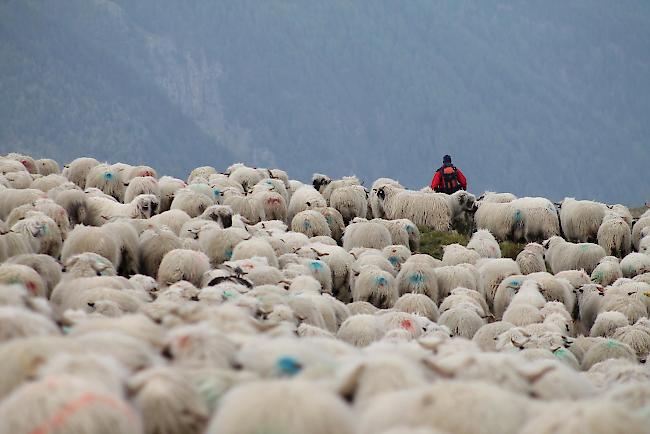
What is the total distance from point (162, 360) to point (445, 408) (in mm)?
1815

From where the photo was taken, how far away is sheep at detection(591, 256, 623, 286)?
1741cm

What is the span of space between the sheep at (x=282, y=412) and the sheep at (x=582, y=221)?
1715 centimetres

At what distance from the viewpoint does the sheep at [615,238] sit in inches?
792

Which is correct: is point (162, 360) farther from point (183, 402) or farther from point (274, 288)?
point (274, 288)

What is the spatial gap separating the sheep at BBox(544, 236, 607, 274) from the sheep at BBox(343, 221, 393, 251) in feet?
10.8

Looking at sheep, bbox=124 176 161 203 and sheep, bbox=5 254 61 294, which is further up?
sheep, bbox=124 176 161 203

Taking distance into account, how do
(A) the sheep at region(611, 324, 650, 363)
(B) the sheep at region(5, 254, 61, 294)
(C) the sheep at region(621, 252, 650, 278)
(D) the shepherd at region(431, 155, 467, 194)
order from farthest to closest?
(D) the shepherd at region(431, 155, 467, 194) < (C) the sheep at region(621, 252, 650, 278) < (A) the sheep at region(611, 324, 650, 363) < (B) the sheep at region(5, 254, 61, 294)

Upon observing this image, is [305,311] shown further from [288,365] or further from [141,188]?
[141,188]

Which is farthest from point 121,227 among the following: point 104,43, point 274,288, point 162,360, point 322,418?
point 104,43

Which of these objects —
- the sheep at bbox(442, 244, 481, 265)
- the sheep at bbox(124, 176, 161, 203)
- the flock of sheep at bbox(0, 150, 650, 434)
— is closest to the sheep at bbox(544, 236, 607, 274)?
the flock of sheep at bbox(0, 150, 650, 434)

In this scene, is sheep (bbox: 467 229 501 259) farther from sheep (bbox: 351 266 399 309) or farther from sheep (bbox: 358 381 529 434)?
sheep (bbox: 358 381 529 434)

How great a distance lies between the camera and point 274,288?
36.4ft

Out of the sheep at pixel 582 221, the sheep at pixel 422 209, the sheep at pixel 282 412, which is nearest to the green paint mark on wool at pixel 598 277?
the sheep at pixel 582 221

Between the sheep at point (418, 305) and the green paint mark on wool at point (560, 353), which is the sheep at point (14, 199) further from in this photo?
the green paint mark on wool at point (560, 353)
